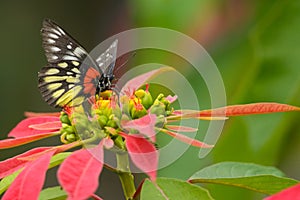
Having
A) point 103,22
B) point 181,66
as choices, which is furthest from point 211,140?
point 103,22

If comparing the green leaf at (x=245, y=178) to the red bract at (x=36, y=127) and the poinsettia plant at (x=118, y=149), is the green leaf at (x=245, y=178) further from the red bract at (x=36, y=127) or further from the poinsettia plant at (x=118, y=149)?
the red bract at (x=36, y=127)

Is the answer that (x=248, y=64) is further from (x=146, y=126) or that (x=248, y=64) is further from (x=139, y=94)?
(x=146, y=126)

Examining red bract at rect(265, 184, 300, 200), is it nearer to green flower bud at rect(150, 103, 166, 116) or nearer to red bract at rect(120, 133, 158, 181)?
red bract at rect(120, 133, 158, 181)

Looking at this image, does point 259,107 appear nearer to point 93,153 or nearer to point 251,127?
point 93,153

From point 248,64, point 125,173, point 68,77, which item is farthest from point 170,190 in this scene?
point 248,64

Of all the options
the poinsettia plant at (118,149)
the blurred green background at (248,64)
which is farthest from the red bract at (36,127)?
the blurred green background at (248,64)

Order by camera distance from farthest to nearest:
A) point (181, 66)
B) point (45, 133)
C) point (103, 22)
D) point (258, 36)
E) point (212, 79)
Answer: point (103, 22) < point (181, 66) < point (258, 36) < point (212, 79) < point (45, 133)

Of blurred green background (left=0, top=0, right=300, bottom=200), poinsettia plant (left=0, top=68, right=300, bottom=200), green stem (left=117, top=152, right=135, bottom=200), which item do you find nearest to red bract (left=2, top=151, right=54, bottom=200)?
poinsettia plant (left=0, top=68, right=300, bottom=200)
